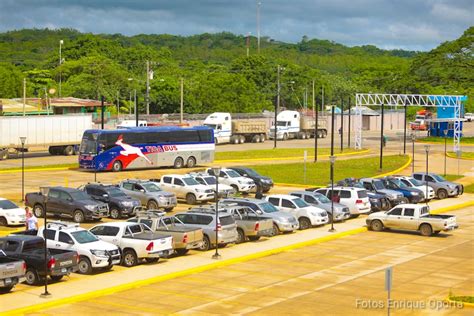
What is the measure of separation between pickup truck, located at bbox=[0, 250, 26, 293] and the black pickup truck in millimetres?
935

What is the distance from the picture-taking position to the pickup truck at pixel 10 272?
83.8ft

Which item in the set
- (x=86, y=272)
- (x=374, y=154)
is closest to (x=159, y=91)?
(x=374, y=154)

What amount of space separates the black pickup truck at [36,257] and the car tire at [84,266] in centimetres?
97

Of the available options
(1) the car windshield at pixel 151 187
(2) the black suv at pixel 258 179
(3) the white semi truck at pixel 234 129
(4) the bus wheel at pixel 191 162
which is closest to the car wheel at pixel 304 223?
Answer: (1) the car windshield at pixel 151 187

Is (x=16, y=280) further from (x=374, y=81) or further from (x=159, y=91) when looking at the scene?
(x=374, y=81)

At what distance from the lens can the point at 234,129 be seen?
3875 inches

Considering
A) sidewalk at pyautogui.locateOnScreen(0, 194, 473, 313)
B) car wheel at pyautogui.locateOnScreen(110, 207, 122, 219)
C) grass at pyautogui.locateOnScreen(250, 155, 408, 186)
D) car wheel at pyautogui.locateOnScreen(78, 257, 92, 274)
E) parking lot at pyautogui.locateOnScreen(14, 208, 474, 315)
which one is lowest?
parking lot at pyautogui.locateOnScreen(14, 208, 474, 315)

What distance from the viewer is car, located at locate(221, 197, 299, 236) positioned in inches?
1497

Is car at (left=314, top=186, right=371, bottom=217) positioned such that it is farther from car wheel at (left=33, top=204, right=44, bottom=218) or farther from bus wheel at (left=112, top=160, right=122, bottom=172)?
bus wheel at (left=112, top=160, right=122, bottom=172)

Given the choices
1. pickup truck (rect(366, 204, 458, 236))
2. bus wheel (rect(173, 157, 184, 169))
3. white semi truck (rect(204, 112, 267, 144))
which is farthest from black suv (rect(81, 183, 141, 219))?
white semi truck (rect(204, 112, 267, 144))

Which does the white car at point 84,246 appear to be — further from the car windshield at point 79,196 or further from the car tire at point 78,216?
the car windshield at point 79,196

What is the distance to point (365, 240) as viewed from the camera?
37.3 metres

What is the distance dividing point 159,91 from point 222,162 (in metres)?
69.6

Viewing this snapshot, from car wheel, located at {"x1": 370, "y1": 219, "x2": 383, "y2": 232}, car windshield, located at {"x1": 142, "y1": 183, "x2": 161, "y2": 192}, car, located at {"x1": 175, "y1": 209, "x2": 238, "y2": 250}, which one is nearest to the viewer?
car, located at {"x1": 175, "y1": 209, "x2": 238, "y2": 250}
